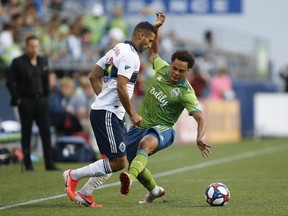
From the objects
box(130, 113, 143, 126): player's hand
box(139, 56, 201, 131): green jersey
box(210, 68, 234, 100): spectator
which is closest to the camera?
box(130, 113, 143, 126): player's hand

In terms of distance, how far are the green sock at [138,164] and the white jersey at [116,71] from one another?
0.48 meters

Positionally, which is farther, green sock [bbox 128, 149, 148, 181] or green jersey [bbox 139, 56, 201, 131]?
green jersey [bbox 139, 56, 201, 131]

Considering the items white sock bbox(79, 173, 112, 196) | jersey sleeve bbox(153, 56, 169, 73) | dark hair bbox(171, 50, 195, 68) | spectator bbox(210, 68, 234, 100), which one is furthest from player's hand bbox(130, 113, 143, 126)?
spectator bbox(210, 68, 234, 100)

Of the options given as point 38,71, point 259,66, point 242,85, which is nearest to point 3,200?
point 38,71

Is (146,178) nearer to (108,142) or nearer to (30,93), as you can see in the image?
(108,142)

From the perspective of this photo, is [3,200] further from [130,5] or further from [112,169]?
[130,5]

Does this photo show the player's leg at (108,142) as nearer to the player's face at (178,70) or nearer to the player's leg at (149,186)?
the player's leg at (149,186)

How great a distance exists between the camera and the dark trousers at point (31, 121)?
16.7 metres

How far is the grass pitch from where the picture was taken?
414 inches

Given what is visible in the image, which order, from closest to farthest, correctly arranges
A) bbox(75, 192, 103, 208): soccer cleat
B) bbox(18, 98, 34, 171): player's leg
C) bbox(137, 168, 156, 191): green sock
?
bbox(75, 192, 103, 208): soccer cleat, bbox(137, 168, 156, 191): green sock, bbox(18, 98, 34, 171): player's leg

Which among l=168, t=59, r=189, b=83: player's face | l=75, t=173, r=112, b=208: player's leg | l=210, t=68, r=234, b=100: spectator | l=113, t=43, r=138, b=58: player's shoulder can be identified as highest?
l=113, t=43, r=138, b=58: player's shoulder

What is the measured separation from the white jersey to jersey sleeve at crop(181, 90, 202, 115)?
31.6 inches

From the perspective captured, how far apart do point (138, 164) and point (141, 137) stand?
27.3 inches

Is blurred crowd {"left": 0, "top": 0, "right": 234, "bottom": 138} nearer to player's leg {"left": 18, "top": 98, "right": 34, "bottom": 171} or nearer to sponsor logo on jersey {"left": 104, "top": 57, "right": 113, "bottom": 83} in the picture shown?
player's leg {"left": 18, "top": 98, "right": 34, "bottom": 171}
